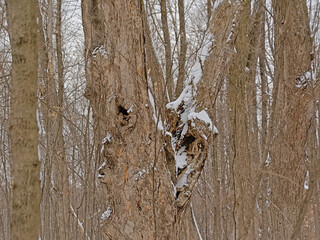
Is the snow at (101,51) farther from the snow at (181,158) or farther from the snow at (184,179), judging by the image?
the snow at (184,179)

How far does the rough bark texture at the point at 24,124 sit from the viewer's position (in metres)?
1.61

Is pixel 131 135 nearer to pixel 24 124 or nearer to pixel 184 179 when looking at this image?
pixel 184 179

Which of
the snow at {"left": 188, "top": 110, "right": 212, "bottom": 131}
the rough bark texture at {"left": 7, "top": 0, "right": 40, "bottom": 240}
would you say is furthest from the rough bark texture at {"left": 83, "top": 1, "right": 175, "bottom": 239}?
the rough bark texture at {"left": 7, "top": 0, "right": 40, "bottom": 240}

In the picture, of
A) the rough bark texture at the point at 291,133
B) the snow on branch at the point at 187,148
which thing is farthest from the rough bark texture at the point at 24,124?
the rough bark texture at the point at 291,133

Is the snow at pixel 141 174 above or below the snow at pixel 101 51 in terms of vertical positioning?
below

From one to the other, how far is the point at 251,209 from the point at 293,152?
9.76ft

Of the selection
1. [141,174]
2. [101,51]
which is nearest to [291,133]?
[141,174]

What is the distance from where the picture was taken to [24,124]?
164 cm

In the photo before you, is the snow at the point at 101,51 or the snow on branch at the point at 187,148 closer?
the snow at the point at 101,51

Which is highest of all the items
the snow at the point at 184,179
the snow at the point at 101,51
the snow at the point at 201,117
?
the snow at the point at 101,51

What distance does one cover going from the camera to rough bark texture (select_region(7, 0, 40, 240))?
1.61 metres

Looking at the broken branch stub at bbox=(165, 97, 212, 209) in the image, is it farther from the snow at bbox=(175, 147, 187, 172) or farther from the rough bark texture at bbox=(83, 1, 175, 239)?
the rough bark texture at bbox=(83, 1, 175, 239)

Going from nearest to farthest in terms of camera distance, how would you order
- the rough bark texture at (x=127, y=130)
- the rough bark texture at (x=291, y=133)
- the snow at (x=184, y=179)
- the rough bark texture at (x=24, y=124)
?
the rough bark texture at (x=24, y=124)
the rough bark texture at (x=127, y=130)
the snow at (x=184, y=179)
the rough bark texture at (x=291, y=133)

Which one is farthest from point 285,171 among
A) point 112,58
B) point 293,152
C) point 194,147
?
point 112,58
